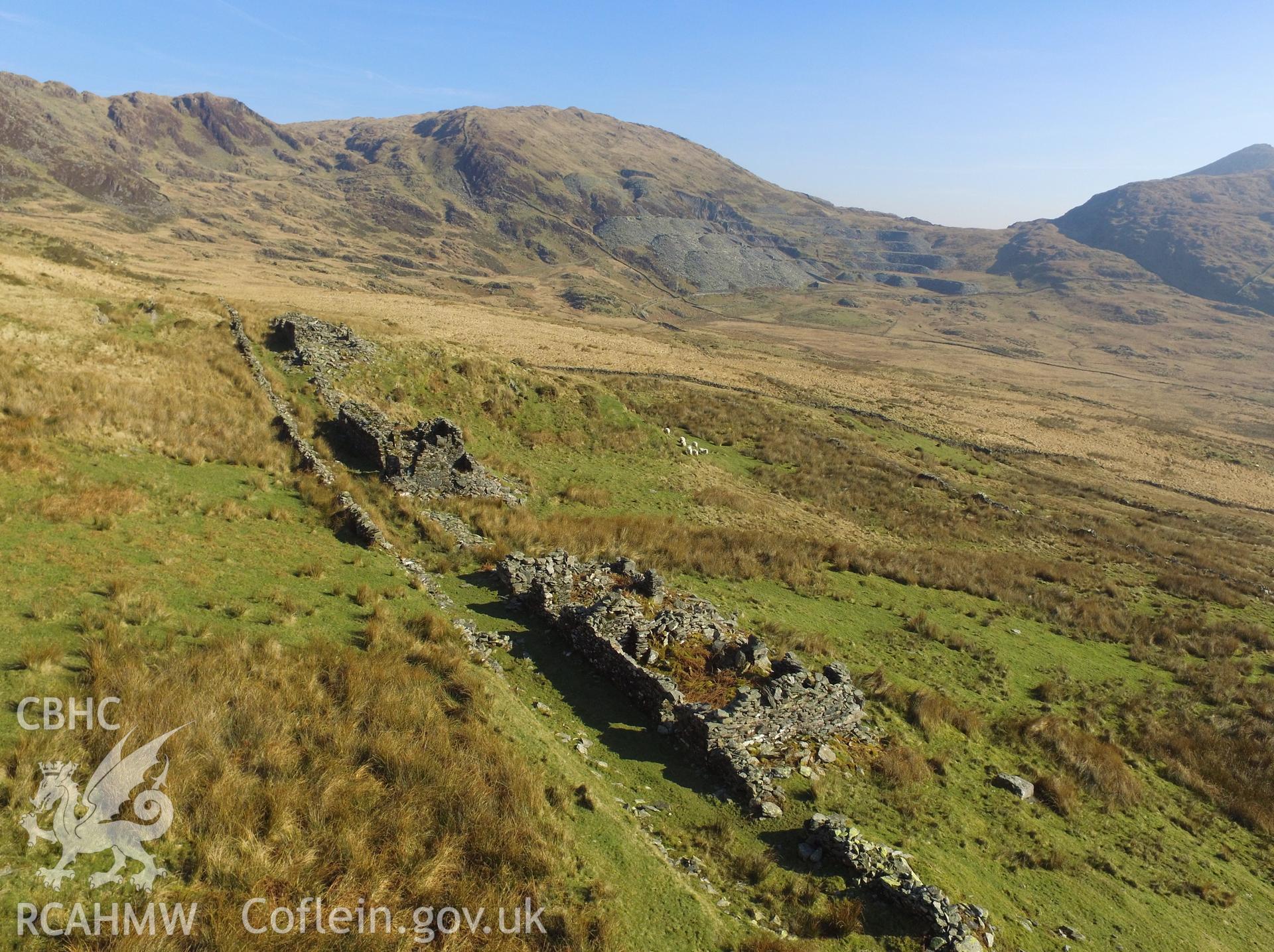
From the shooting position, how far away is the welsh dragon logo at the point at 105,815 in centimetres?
607

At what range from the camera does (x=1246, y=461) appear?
213ft

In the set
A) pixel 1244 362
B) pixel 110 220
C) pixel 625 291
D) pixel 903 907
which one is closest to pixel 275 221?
pixel 110 220

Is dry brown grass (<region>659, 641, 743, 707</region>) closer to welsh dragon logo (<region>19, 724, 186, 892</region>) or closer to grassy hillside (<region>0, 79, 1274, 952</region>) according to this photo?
grassy hillside (<region>0, 79, 1274, 952</region>)

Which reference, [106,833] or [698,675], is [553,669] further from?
[106,833]

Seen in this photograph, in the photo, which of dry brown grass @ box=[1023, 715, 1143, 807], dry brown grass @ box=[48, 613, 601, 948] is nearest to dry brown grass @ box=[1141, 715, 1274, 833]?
dry brown grass @ box=[1023, 715, 1143, 807]

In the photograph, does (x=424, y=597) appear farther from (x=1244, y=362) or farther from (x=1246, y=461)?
(x=1244, y=362)

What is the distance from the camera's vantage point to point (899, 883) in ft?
28.6

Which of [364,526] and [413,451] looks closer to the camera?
[364,526]

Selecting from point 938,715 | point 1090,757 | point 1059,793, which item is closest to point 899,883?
point 1059,793

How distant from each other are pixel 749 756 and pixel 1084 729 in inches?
399

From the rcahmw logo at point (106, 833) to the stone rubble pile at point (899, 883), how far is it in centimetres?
815

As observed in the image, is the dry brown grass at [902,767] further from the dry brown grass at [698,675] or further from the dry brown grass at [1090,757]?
the dry brown grass at [1090,757]

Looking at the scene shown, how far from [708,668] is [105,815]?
34.5ft

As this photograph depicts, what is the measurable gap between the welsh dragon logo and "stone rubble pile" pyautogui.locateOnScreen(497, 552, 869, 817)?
7991 millimetres
